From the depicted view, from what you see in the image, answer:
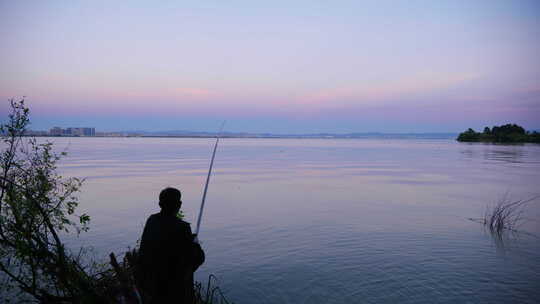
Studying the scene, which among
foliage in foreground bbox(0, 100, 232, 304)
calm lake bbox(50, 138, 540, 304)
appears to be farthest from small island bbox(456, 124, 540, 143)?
foliage in foreground bbox(0, 100, 232, 304)

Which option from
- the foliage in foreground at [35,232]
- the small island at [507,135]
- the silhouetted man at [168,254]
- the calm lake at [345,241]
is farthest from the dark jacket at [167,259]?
the small island at [507,135]

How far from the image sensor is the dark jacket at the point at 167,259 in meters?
4.16

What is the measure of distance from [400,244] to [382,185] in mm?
14501

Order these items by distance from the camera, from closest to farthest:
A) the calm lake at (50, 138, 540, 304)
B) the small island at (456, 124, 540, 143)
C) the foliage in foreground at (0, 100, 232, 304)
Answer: the foliage in foreground at (0, 100, 232, 304), the calm lake at (50, 138, 540, 304), the small island at (456, 124, 540, 143)

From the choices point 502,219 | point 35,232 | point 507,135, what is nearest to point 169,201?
point 35,232

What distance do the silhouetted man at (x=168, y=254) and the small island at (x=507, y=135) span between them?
14230cm

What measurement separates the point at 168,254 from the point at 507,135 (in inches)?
5854

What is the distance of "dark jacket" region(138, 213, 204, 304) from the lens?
4156 mm

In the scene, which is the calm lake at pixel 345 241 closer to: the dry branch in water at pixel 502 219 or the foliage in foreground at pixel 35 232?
the dry branch in water at pixel 502 219

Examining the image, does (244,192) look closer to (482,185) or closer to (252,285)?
(252,285)

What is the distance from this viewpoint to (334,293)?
8.56 m

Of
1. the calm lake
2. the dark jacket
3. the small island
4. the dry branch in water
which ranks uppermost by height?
the small island

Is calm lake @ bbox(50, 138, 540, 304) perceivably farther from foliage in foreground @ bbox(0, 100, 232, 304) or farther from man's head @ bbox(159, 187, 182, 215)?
man's head @ bbox(159, 187, 182, 215)

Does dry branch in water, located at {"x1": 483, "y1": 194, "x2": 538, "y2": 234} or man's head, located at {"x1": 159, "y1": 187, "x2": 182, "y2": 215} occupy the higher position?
man's head, located at {"x1": 159, "y1": 187, "x2": 182, "y2": 215}
